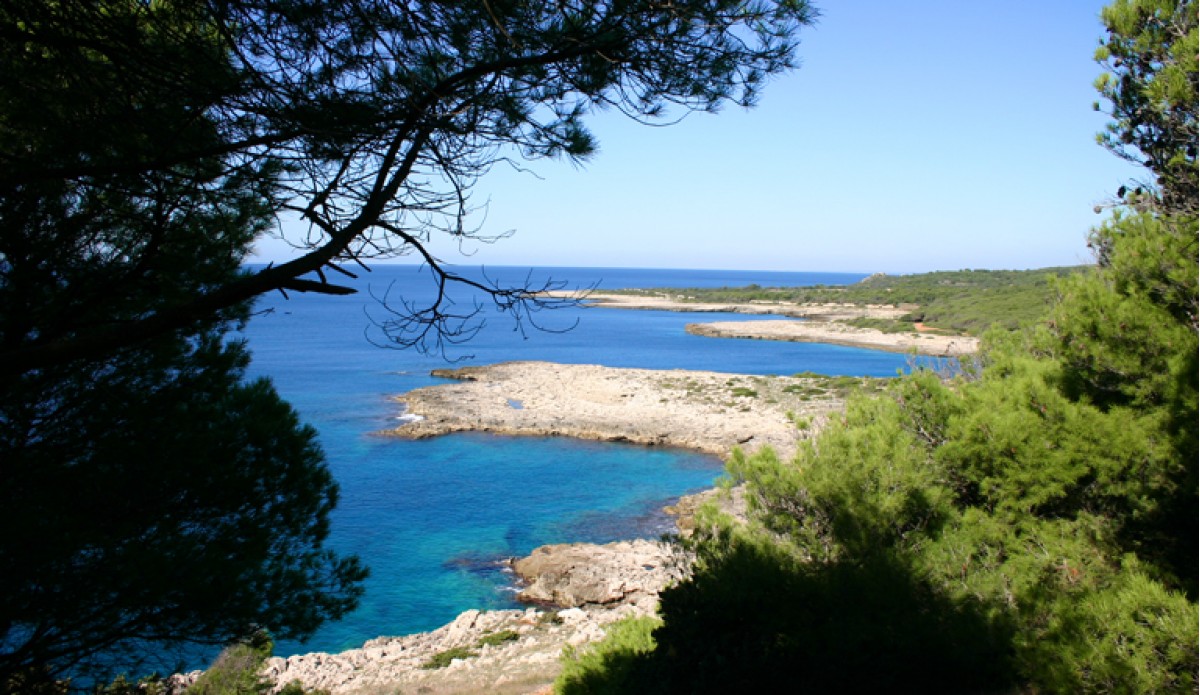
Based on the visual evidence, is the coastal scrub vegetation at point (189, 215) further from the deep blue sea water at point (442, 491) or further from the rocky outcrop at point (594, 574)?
the rocky outcrop at point (594, 574)

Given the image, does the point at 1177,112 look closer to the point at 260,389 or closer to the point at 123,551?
the point at 260,389

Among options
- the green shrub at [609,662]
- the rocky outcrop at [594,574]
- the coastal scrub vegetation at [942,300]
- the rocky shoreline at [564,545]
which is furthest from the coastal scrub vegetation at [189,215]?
the coastal scrub vegetation at [942,300]

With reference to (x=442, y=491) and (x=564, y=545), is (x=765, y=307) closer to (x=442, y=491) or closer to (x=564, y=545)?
A: (x=442, y=491)

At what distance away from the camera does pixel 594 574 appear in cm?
1441

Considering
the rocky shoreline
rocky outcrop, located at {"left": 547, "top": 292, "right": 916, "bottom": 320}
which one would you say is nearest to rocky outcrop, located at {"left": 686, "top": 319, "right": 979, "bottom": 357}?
rocky outcrop, located at {"left": 547, "top": 292, "right": 916, "bottom": 320}

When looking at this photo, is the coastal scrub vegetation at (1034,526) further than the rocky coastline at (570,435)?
No

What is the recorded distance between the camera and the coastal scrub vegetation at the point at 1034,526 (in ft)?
18.6

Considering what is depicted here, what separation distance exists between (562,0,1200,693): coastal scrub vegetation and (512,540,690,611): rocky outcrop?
20.9 ft

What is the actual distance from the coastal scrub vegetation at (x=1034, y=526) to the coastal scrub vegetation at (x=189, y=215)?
3411 mm

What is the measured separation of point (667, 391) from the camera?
32562mm

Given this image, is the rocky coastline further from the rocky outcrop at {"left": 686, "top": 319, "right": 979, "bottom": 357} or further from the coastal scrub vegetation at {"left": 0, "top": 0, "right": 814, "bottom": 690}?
the coastal scrub vegetation at {"left": 0, "top": 0, "right": 814, "bottom": 690}

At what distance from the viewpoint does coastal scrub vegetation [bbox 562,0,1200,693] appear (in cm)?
568

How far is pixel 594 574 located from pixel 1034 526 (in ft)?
30.0

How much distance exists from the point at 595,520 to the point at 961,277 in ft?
382
